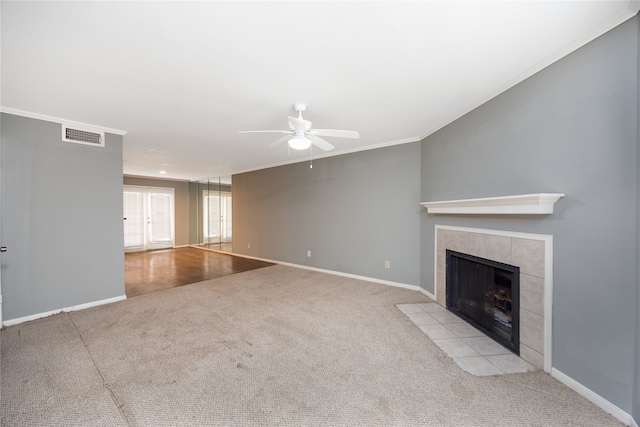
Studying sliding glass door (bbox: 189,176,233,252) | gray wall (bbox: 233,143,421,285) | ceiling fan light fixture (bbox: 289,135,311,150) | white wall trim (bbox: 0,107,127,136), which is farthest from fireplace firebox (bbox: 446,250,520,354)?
sliding glass door (bbox: 189,176,233,252)

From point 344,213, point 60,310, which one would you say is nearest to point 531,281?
point 344,213

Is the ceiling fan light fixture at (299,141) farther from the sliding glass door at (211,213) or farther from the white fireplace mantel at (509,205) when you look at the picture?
the sliding glass door at (211,213)

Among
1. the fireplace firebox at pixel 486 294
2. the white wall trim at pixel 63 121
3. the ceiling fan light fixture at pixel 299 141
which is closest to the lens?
the fireplace firebox at pixel 486 294

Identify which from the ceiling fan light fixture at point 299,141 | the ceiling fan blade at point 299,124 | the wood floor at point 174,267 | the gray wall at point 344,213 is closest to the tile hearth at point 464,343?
the gray wall at point 344,213

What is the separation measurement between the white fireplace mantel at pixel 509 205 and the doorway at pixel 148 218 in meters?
8.52

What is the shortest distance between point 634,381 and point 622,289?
0.53 meters

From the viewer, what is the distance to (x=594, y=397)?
5.41ft

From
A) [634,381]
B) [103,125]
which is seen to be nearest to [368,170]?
[634,381]

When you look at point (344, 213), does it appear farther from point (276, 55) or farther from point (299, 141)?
point (276, 55)

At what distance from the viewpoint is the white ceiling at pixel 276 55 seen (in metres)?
1.44

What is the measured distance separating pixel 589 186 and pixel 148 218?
9.69 meters

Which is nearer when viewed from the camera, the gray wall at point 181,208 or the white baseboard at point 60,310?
the white baseboard at point 60,310

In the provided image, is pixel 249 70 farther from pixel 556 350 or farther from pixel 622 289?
pixel 556 350

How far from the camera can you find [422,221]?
391 cm
